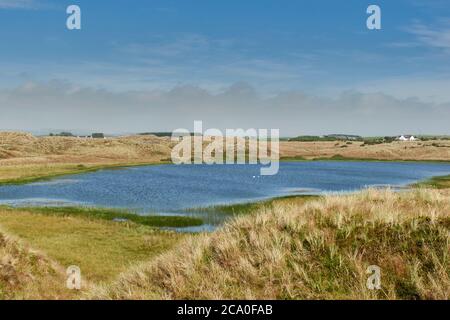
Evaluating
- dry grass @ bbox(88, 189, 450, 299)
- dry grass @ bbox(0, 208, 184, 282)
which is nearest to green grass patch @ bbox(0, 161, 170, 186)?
dry grass @ bbox(0, 208, 184, 282)

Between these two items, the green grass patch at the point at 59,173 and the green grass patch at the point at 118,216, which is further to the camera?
the green grass patch at the point at 59,173

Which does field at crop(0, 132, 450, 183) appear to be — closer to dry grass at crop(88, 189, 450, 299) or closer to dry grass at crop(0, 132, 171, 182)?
dry grass at crop(0, 132, 171, 182)

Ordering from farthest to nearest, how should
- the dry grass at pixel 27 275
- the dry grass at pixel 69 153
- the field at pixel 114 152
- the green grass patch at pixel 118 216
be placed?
the field at pixel 114 152
the dry grass at pixel 69 153
the green grass patch at pixel 118 216
the dry grass at pixel 27 275

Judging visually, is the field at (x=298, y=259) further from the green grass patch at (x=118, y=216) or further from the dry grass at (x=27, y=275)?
the green grass patch at (x=118, y=216)

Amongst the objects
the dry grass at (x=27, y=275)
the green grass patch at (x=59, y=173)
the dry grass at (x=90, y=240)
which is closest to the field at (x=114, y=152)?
the green grass patch at (x=59, y=173)

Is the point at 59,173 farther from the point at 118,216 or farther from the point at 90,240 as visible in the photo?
the point at 90,240

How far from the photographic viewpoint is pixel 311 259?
486 inches

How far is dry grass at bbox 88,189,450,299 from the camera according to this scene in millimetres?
11234

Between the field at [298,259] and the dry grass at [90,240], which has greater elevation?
the field at [298,259]

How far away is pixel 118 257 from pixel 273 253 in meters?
17.0

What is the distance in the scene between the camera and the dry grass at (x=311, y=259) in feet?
36.9

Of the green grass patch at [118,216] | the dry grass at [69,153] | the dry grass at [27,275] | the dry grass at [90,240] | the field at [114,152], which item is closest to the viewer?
the dry grass at [27,275]
